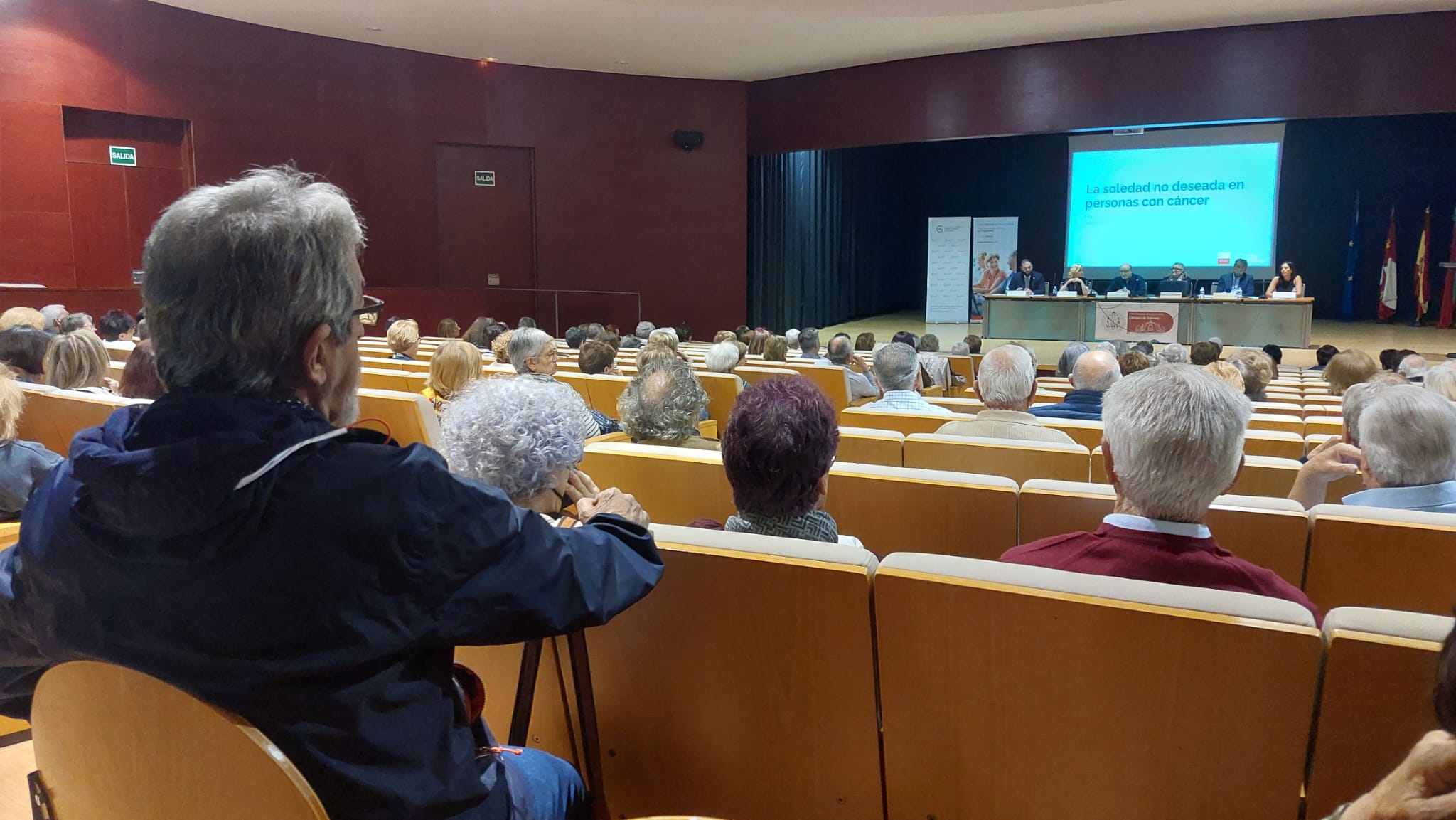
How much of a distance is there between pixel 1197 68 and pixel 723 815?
11.2 m

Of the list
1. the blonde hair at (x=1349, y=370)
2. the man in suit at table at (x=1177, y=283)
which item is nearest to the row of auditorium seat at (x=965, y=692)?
the blonde hair at (x=1349, y=370)

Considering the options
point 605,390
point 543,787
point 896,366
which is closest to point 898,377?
point 896,366

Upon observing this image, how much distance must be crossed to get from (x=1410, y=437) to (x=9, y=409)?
3670 mm

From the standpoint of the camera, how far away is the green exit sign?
31.1ft

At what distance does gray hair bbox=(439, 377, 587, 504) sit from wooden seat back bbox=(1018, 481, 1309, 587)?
1.14 metres

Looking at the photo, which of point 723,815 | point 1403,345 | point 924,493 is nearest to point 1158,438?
point 924,493

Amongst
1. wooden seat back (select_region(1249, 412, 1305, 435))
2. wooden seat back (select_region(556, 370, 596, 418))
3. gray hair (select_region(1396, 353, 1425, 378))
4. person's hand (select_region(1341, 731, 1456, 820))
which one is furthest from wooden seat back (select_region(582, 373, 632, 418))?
gray hair (select_region(1396, 353, 1425, 378))

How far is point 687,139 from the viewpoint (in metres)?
12.9

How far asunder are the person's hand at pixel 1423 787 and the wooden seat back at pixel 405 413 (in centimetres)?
290

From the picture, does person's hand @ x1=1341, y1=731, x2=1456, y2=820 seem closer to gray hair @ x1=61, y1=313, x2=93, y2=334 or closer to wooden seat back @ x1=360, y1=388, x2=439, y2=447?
wooden seat back @ x1=360, y1=388, x2=439, y2=447

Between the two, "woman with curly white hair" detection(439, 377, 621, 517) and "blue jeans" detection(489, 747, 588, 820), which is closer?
"blue jeans" detection(489, 747, 588, 820)

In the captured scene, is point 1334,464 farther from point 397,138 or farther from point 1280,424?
point 397,138

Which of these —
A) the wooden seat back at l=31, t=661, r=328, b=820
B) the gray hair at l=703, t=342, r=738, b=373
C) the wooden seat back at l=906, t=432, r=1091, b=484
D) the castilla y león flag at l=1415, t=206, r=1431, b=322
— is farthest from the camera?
the castilla y león flag at l=1415, t=206, r=1431, b=322

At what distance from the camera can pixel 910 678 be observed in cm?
135
